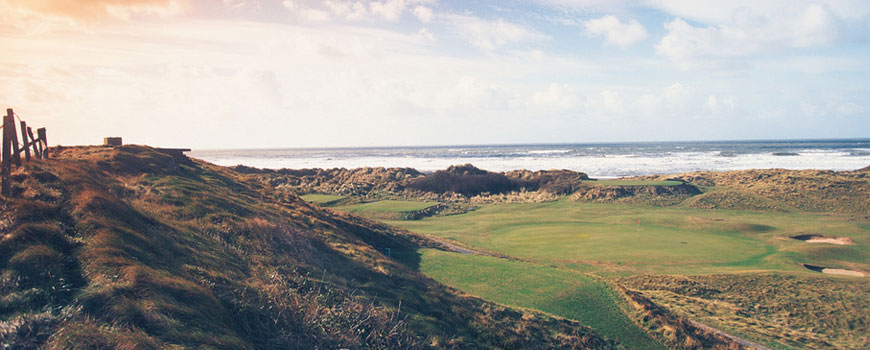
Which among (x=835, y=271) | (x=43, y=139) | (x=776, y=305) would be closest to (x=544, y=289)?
(x=776, y=305)

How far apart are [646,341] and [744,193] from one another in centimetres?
3958

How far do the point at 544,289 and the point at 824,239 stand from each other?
2248 cm

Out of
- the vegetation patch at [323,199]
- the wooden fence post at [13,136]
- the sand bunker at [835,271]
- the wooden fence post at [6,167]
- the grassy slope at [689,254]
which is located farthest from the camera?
the vegetation patch at [323,199]

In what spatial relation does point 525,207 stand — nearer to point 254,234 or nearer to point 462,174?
point 462,174

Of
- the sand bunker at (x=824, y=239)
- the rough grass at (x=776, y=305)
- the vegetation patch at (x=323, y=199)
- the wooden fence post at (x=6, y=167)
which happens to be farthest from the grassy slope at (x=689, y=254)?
the wooden fence post at (x=6, y=167)

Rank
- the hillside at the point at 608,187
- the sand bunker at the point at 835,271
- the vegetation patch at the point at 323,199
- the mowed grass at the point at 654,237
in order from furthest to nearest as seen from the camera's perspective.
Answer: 1. the vegetation patch at the point at 323,199
2. the hillside at the point at 608,187
3. the mowed grass at the point at 654,237
4. the sand bunker at the point at 835,271

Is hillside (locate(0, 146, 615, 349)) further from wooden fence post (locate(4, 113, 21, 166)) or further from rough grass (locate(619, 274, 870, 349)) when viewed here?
rough grass (locate(619, 274, 870, 349))

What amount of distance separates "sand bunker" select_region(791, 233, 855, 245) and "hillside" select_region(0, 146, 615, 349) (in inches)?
898

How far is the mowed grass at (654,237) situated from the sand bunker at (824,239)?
486 mm

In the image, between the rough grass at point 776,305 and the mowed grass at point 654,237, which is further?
the mowed grass at point 654,237

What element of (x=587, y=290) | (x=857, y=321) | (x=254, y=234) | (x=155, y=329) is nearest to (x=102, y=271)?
(x=155, y=329)

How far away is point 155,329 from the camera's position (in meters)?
5.20

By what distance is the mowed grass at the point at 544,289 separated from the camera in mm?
10992

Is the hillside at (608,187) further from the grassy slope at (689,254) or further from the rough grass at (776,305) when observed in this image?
the rough grass at (776,305)
